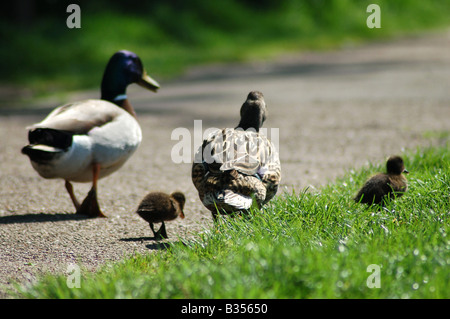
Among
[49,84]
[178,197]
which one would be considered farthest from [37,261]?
[49,84]

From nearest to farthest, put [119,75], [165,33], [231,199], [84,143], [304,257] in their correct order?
[304,257] → [231,199] → [84,143] → [119,75] → [165,33]

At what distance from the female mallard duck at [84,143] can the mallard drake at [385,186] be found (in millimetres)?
2114

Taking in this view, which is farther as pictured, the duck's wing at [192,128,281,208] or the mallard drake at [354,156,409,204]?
the mallard drake at [354,156,409,204]

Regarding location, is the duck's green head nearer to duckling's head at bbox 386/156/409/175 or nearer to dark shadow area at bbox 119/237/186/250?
dark shadow area at bbox 119/237/186/250

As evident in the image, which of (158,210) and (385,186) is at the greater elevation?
(385,186)

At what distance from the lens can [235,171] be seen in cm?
464

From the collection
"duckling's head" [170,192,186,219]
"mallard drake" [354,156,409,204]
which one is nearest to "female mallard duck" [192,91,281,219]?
"duckling's head" [170,192,186,219]

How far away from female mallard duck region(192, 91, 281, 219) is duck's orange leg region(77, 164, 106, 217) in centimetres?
119

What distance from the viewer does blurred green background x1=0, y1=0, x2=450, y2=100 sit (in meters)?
16.8

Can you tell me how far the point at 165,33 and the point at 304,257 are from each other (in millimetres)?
19580

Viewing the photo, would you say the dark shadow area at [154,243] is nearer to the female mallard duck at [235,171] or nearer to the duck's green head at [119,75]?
the female mallard duck at [235,171]

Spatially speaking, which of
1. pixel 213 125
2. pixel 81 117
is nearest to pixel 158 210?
pixel 81 117

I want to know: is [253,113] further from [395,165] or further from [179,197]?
[395,165]
